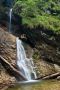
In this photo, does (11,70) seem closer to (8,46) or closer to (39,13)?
(8,46)

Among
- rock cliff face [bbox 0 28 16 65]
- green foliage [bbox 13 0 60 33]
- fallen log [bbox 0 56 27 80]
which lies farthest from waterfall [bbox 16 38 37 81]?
green foliage [bbox 13 0 60 33]

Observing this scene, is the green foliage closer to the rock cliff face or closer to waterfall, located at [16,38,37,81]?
the rock cliff face

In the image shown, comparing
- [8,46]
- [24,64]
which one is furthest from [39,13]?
[24,64]

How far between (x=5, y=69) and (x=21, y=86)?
9.58 feet

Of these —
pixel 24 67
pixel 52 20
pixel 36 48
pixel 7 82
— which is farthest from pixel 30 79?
pixel 52 20

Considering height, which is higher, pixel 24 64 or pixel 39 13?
pixel 39 13

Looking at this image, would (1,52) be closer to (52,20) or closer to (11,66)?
(11,66)

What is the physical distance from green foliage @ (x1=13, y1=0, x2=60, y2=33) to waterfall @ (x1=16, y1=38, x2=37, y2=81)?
135 inches

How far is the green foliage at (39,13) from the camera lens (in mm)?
28594

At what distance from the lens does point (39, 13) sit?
105ft

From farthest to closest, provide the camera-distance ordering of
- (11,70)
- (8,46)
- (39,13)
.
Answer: (39,13)
(8,46)
(11,70)

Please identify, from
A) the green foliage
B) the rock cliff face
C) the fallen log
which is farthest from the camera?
the green foliage

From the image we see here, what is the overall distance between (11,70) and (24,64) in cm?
237

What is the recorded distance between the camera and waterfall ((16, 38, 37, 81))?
76.7 feet
